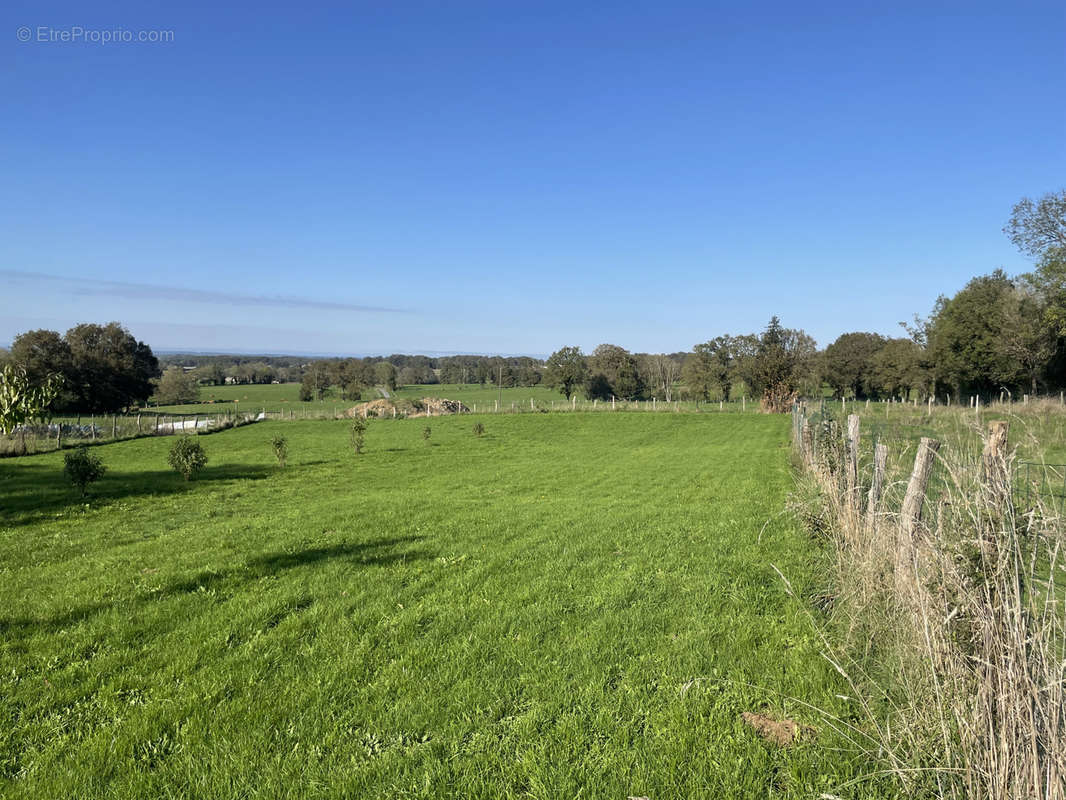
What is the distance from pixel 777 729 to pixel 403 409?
5052 cm

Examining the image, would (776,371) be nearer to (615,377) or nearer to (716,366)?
(716,366)

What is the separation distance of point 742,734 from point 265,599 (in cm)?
519

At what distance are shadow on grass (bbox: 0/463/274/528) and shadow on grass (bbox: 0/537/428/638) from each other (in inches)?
329

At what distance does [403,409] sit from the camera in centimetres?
5247

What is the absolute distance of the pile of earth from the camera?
5138cm

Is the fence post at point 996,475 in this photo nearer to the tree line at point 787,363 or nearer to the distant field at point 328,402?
the tree line at point 787,363

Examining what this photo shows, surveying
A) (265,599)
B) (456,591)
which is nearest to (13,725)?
→ (265,599)

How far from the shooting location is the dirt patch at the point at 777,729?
12.4 feet

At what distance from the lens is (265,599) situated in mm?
6410

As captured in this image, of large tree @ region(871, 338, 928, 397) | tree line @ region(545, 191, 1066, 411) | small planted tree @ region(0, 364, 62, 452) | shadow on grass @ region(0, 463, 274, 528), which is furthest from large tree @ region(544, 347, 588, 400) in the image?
small planted tree @ region(0, 364, 62, 452)

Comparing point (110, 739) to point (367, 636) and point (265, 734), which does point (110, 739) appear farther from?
point (367, 636)

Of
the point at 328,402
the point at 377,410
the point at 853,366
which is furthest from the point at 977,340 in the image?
the point at 328,402

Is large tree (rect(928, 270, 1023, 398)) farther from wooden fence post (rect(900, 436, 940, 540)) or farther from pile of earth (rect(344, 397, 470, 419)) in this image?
wooden fence post (rect(900, 436, 940, 540))

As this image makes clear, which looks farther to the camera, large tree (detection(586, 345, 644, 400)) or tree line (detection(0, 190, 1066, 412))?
large tree (detection(586, 345, 644, 400))
